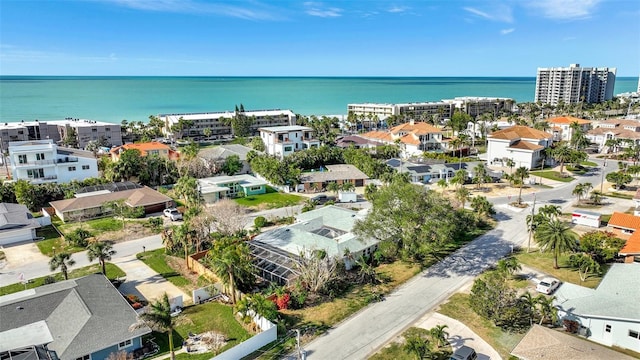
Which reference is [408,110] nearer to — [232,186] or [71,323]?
[232,186]

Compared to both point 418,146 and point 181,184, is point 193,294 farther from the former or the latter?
point 418,146

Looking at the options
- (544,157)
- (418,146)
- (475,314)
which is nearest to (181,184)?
(475,314)

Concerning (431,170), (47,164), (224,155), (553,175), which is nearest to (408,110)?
(553,175)

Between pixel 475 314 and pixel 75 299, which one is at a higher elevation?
pixel 75 299

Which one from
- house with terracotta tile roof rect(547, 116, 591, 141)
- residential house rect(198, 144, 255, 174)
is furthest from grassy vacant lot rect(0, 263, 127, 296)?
house with terracotta tile roof rect(547, 116, 591, 141)

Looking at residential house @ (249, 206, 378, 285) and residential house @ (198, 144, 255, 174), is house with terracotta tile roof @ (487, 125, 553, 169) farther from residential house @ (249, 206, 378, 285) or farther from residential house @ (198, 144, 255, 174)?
residential house @ (249, 206, 378, 285)

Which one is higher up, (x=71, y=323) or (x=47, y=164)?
(x=47, y=164)
